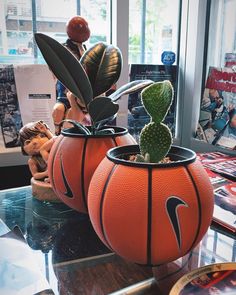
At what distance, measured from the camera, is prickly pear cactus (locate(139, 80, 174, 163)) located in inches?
22.2

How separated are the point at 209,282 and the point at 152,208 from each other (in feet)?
0.52

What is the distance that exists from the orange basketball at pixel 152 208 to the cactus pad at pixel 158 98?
0.10 meters

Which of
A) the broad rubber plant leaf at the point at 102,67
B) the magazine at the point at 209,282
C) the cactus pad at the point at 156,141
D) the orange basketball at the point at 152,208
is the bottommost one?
the magazine at the point at 209,282

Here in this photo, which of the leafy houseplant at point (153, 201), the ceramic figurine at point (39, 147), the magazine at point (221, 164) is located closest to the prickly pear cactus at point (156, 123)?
the leafy houseplant at point (153, 201)

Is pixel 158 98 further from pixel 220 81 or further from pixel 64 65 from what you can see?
pixel 220 81

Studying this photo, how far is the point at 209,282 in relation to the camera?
53 centimetres

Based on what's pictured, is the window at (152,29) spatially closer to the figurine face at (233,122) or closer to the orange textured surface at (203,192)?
the figurine face at (233,122)

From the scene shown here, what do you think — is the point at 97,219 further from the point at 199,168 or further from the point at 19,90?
the point at 19,90

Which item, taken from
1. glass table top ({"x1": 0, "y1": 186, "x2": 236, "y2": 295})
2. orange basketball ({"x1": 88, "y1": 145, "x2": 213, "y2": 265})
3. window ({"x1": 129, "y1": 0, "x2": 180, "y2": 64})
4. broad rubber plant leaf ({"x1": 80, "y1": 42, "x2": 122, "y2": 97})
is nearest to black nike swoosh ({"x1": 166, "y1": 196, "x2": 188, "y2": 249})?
orange basketball ({"x1": 88, "y1": 145, "x2": 213, "y2": 265})

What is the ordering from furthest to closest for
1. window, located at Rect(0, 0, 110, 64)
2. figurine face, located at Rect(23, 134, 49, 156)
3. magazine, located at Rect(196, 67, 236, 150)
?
magazine, located at Rect(196, 67, 236, 150) < window, located at Rect(0, 0, 110, 64) < figurine face, located at Rect(23, 134, 49, 156)

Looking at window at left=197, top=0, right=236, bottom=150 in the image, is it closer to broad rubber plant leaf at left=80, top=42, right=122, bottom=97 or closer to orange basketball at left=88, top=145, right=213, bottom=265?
broad rubber plant leaf at left=80, top=42, right=122, bottom=97

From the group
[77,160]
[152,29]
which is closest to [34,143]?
[77,160]

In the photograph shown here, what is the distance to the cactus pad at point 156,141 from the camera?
Answer: 583 mm

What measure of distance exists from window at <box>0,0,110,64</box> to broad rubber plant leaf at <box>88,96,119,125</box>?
1.00m
